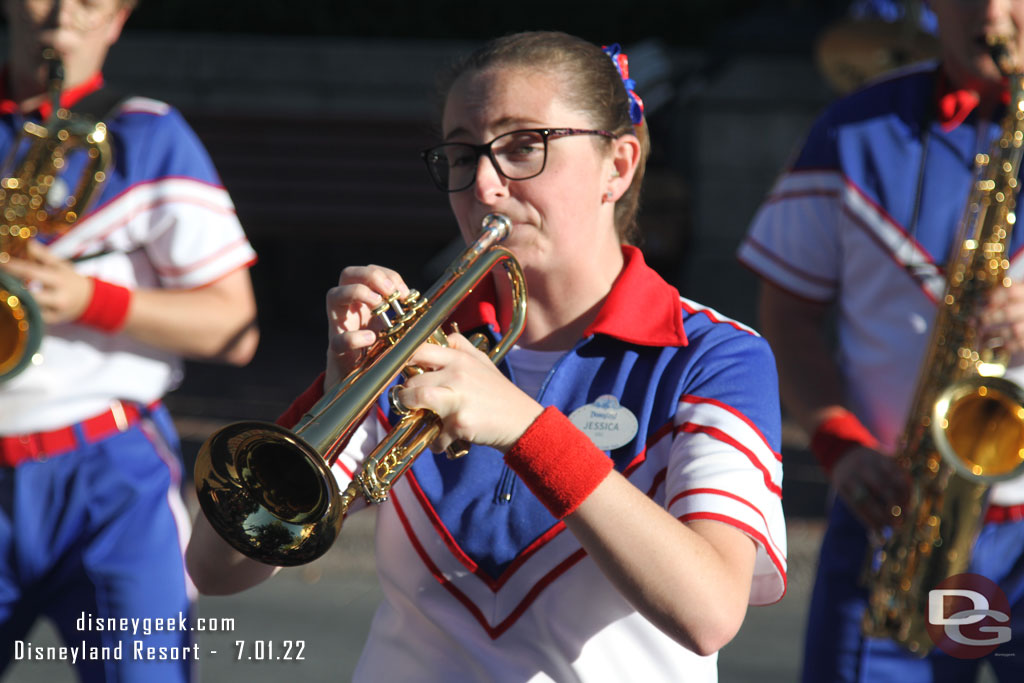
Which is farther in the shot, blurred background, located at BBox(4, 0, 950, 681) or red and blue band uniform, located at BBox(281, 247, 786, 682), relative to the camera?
blurred background, located at BBox(4, 0, 950, 681)

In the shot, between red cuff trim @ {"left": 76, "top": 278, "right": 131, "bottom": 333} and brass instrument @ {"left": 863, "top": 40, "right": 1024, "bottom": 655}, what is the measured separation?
1.67 m

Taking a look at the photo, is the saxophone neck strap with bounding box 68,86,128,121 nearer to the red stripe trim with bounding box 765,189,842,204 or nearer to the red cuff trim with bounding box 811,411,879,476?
the red stripe trim with bounding box 765,189,842,204

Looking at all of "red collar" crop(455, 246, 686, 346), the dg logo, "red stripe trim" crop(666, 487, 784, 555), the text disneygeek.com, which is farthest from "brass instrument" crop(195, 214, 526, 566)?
the dg logo

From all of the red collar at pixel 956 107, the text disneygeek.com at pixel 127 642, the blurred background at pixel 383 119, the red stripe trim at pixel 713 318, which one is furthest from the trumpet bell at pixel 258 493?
the blurred background at pixel 383 119

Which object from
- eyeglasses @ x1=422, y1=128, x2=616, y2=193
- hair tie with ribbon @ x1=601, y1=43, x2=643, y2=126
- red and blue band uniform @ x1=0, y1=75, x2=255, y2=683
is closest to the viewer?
eyeglasses @ x1=422, y1=128, x2=616, y2=193

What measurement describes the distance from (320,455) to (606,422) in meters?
0.50

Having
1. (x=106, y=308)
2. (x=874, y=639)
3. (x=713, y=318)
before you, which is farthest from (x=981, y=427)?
(x=106, y=308)

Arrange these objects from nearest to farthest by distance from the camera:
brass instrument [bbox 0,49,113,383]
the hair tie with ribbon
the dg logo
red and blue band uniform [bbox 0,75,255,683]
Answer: the hair tie with ribbon, the dg logo, red and blue band uniform [bbox 0,75,255,683], brass instrument [bbox 0,49,113,383]

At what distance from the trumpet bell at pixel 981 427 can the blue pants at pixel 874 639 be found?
5.3 inches

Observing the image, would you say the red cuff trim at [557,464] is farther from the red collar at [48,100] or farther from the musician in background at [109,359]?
the red collar at [48,100]

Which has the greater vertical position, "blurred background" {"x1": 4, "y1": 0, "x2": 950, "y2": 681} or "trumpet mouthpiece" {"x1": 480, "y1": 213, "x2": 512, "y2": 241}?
"trumpet mouthpiece" {"x1": 480, "y1": 213, "x2": 512, "y2": 241}

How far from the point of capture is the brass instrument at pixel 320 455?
Answer: 71.5 inches

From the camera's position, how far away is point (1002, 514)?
2.66m

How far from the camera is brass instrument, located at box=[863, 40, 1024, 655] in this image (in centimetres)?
264
